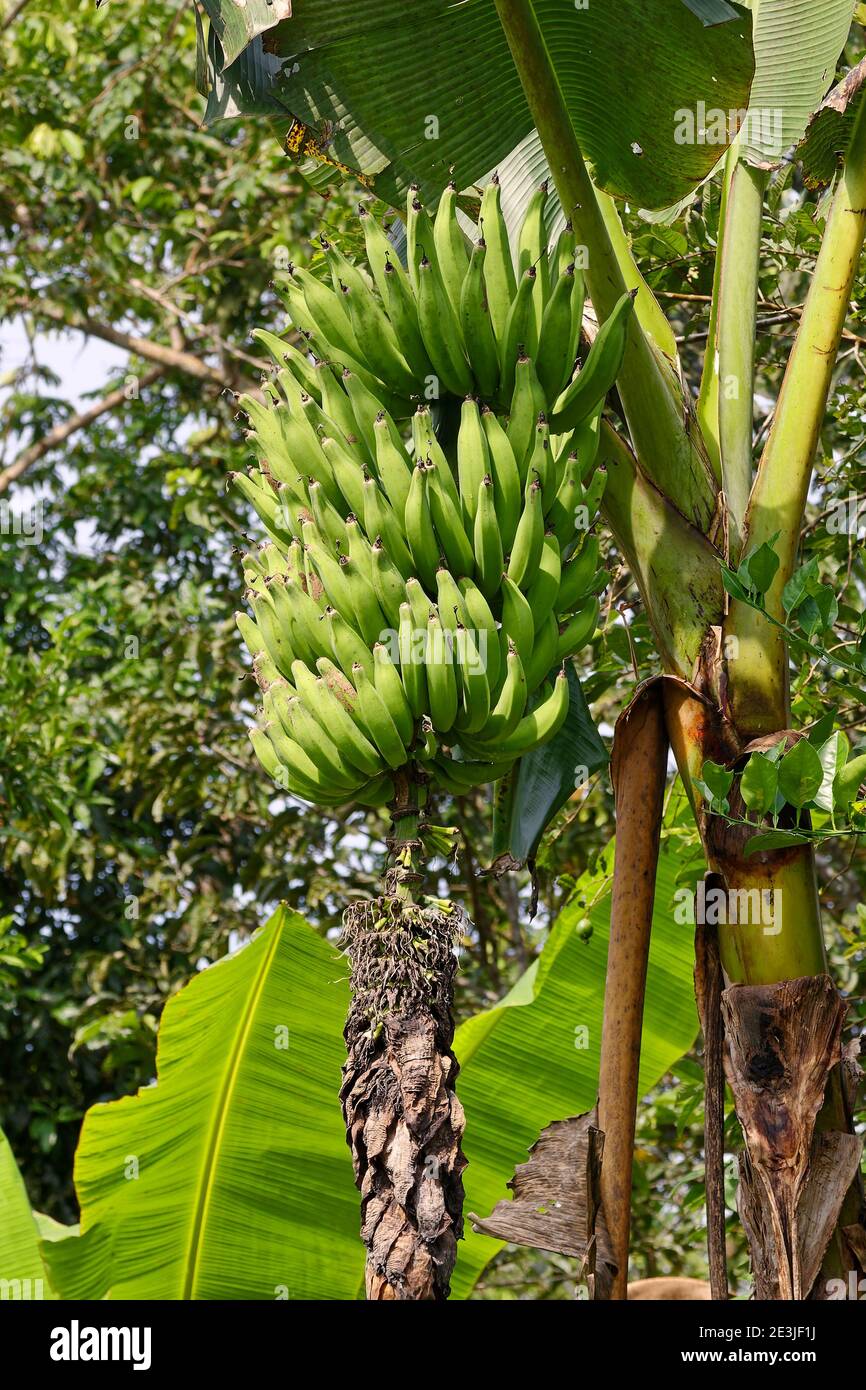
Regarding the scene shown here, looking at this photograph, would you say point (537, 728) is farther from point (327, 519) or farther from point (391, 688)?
point (327, 519)

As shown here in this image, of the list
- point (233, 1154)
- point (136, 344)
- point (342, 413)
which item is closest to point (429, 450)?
point (342, 413)

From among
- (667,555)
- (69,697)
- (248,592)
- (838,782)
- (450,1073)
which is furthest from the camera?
(69,697)

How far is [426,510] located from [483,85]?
0.87 metres

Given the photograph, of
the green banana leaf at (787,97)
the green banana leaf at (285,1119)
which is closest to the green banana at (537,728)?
the green banana leaf at (787,97)

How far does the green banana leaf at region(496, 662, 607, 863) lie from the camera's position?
1.94 m

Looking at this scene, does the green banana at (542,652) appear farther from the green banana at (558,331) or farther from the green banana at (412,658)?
the green banana at (558,331)

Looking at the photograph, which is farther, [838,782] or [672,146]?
[672,146]

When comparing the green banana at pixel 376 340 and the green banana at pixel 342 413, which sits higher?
the green banana at pixel 376 340

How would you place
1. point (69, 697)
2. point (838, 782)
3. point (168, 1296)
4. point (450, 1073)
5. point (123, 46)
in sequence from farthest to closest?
point (123, 46) < point (69, 697) < point (168, 1296) < point (838, 782) < point (450, 1073)

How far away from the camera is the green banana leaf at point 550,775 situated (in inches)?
76.4
